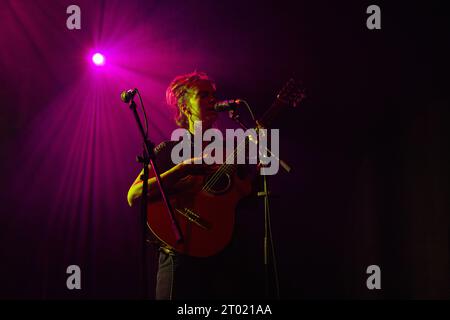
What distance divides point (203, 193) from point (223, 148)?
0.36 meters

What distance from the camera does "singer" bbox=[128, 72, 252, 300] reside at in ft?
7.53

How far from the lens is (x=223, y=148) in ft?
8.87

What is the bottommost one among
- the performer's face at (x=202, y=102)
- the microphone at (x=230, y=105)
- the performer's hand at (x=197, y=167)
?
the performer's hand at (x=197, y=167)

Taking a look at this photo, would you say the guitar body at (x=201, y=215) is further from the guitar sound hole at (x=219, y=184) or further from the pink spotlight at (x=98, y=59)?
the pink spotlight at (x=98, y=59)

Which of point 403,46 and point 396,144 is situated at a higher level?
point 403,46

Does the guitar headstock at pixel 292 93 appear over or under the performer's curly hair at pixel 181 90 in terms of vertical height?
under

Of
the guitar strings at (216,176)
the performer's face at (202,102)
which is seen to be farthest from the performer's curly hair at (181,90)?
the guitar strings at (216,176)

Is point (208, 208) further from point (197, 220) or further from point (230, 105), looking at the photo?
point (230, 105)

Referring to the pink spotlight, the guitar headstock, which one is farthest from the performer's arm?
the pink spotlight

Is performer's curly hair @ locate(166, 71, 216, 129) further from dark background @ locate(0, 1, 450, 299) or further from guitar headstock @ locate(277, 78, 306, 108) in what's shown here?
guitar headstock @ locate(277, 78, 306, 108)

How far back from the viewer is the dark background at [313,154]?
2846 mm

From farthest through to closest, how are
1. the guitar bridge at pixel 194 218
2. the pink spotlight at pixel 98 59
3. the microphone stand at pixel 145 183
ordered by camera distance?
the pink spotlight at pixel 98 59 < the guitar bridge at pixel 194 218 < the microphone stand at pixel 145 183
